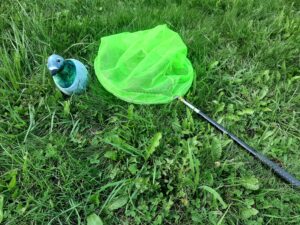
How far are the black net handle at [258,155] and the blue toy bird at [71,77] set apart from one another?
1.92ft

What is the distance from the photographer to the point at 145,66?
7.38ft

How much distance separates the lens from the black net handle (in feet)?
6.30

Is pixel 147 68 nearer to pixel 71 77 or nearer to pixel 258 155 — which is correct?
pixel 71 77

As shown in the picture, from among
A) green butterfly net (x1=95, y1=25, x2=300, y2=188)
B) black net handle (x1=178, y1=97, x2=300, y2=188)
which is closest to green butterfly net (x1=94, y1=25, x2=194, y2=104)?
green butterfly net (x1=95, y1=25, x2=300, y2=188)

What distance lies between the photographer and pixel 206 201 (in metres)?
1.85

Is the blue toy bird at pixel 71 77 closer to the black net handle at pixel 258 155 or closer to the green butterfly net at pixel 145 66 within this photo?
the green butterfly net at pixel 145 66

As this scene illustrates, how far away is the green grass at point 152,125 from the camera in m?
1.84

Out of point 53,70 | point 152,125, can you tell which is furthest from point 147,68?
point 53,70

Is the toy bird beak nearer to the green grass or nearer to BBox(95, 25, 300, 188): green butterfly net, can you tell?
the green grass

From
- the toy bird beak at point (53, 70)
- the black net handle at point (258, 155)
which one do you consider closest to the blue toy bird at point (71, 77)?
the toy bird beak at point (53, 70)

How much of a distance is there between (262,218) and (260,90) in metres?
0.84

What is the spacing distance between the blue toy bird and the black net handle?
585mm

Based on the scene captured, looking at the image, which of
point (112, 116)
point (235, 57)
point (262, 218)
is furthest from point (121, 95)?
point (262, 218)

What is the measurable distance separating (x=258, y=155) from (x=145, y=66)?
83cm
